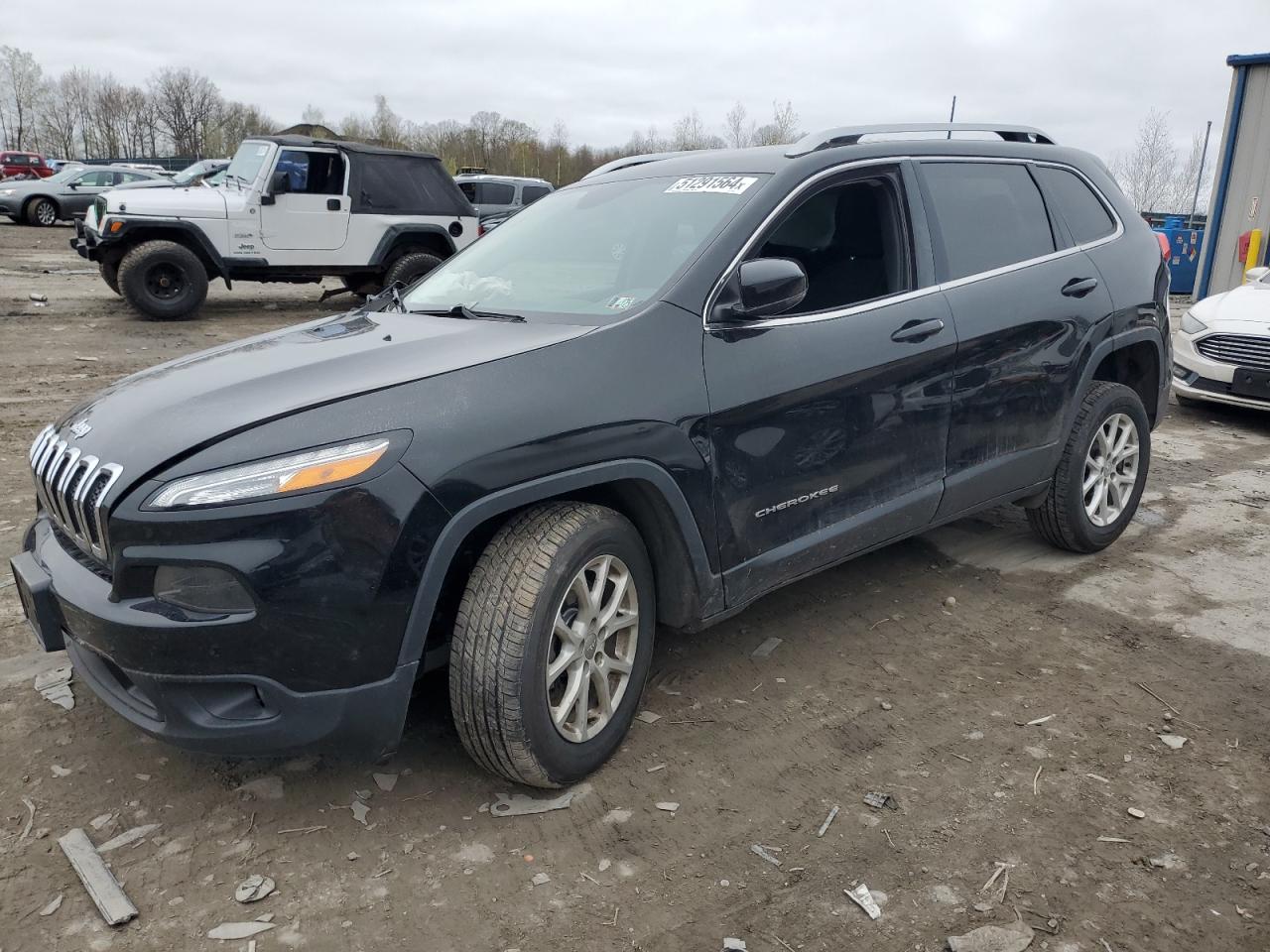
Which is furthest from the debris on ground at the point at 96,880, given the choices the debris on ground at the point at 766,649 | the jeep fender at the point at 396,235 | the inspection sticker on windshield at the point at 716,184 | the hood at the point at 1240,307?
the jeep fender at the point at 396,235

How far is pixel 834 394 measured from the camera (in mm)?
3242

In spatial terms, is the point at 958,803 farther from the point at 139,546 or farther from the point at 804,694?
the point at 139,546

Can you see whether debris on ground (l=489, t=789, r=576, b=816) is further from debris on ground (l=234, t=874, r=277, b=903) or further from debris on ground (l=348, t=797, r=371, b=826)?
debris on ground (l=234, t=874, r=277, b=903)

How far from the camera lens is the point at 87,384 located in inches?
313

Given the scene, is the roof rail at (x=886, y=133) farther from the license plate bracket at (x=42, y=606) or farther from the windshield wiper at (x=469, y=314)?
A: the license plate bracket at (x=42, y=606)

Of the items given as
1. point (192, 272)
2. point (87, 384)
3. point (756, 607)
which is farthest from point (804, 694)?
point (192, 272)

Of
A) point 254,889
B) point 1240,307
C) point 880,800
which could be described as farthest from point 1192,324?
point 254,889

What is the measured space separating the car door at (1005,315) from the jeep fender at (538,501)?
1.29 meters

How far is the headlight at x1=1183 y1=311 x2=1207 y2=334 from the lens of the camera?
26.2 feet

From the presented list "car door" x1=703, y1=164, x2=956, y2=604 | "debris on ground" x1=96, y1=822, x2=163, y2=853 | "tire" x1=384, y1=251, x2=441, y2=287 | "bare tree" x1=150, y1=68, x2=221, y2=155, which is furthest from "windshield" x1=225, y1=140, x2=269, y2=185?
"bare tree" x1=150, y1=68, x2=221, y2=155

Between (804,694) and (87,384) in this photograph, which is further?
(87,384)

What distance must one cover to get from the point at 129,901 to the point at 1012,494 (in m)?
3.42

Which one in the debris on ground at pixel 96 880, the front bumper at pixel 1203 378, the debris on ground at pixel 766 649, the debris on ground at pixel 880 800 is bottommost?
the debris on ground at pixel 96 880

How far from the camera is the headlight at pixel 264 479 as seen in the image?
228 cm
